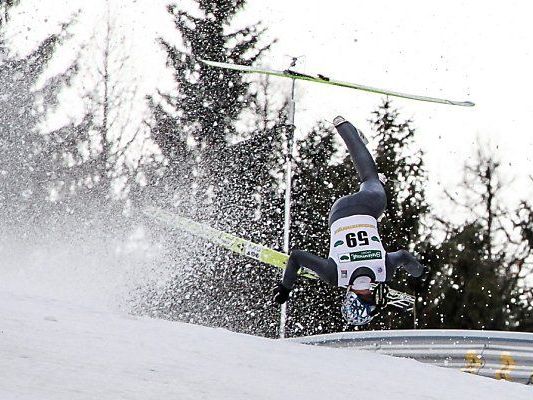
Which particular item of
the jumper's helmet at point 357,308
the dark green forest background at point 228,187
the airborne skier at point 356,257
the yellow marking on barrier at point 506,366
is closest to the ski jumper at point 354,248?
the airborne skier at point 356,257

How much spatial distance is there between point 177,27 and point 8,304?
19.3 metres

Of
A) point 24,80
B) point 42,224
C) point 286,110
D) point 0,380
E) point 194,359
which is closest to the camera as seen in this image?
point 0,380

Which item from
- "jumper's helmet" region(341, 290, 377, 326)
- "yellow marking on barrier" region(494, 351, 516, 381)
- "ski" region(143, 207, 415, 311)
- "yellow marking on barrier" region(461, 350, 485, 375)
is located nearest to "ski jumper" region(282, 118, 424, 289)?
"jumper's helmet" region(341, 290, 377, 326)

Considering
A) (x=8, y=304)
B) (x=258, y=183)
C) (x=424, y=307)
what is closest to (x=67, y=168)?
(x=258, y=183)

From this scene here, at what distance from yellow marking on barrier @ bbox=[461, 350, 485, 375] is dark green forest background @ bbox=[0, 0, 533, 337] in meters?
9.90

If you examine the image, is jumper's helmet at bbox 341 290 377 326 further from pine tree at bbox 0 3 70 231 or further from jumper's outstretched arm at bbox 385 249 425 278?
pine tree at bbox 0 3 70 231

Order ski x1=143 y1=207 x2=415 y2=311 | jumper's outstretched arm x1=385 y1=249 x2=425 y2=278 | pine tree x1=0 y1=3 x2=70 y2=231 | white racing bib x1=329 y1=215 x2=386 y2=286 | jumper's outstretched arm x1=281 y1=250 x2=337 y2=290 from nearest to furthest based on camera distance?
white racing bib x1=329 y1=215 x2=386 y2=286, jumper's outstretched arm x1=281 y1=250 x2=337 y2=290, jumper's outstretched arm x1=385 y1=249 x2=425 y2=278, ski x1=143 y1=207 x2=415 y2=311, pine tree x1=0 y1=3 x2=70 y2=231

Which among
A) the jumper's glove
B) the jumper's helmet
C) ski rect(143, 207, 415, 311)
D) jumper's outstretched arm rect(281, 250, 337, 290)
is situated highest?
ski rect(143, 207, 415, 311)

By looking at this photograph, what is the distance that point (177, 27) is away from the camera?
2564 cm

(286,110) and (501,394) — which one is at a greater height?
(286,110)

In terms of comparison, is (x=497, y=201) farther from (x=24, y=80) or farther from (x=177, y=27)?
(x=24, y=80)

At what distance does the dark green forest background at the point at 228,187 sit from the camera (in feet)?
72.6

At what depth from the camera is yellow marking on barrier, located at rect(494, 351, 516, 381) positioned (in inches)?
424

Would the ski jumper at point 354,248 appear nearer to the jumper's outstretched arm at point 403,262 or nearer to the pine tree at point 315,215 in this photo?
the jumper's outstretched arm at point 403,262
